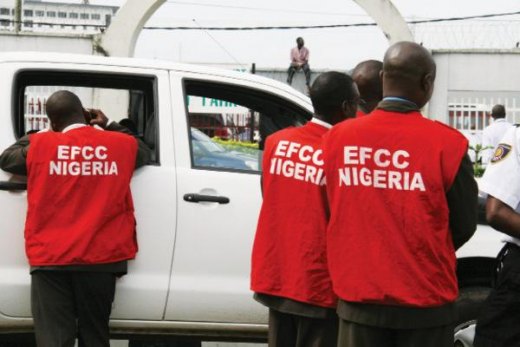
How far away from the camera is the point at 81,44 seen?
1859cm

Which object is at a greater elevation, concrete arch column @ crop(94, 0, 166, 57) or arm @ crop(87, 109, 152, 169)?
concrete arch column @ crop(94, 0, 166, 57)

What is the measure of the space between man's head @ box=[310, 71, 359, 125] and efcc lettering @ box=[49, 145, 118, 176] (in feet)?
4.04

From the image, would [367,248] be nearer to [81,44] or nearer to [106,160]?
[106,160]

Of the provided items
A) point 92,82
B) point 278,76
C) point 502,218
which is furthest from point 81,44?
point 502,218

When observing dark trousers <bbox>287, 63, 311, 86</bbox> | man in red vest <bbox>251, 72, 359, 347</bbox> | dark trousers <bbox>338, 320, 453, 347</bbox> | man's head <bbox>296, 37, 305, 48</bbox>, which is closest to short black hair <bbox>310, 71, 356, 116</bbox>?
man in red vest <bbox>251, 72, 359, 347</bbox>

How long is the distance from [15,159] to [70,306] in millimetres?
759

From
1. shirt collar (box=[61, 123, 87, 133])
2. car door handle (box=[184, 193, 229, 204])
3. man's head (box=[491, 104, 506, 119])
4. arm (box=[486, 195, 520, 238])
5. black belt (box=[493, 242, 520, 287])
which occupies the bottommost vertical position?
black belt (box=[493, 242, 520, 287])

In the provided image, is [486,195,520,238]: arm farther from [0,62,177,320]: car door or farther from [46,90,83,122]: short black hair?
[46,90,83,122]: short black hair

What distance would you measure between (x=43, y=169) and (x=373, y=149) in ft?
6.36

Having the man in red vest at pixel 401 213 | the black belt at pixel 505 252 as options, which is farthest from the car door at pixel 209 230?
the man in red vest at pixel 401 213

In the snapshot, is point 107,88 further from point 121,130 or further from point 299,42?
point 299,42

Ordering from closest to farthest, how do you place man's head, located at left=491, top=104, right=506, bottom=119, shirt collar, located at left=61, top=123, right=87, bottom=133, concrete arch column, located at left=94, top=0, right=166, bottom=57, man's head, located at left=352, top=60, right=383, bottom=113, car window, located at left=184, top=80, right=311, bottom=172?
man's head, located at left=352, top=60, right=383, bottom=113 → shirt collar, located at left=61, top=123, right=87, bottom=133 → car window, located at left=184, top=80, right=311, bottom=172 → man's head, located at left=491, top=104, right=506, bottom=119 → concrete arch column, located at left=94, top=0, right=166, bottom=57

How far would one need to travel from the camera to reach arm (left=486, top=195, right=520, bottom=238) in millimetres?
3441

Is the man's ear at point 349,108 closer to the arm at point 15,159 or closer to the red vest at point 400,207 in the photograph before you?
the red vest at point 400,207
